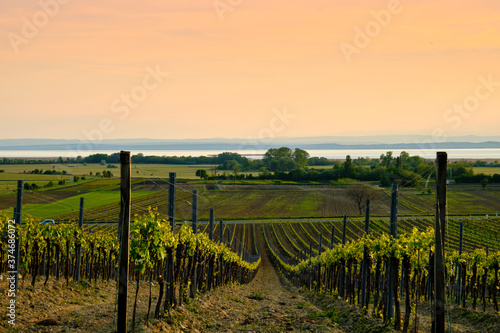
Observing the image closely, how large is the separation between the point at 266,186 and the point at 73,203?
57.0 meters

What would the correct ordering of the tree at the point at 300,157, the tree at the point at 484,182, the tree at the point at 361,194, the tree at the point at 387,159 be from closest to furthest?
1. the tree at the point at 361,194
2. the tree at the point at 484,182
3. the tree at the point at 387,159
4. the tree at the point at 300,157

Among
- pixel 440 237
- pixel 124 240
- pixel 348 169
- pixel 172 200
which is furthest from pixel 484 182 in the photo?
pixel 124 240

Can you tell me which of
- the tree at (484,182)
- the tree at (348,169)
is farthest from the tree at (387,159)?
the tree at (484,182)

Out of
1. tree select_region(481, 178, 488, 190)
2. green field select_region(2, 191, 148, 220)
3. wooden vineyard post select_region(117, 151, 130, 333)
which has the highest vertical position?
wooden vineyard post select_region(117, 151, 130, 333)

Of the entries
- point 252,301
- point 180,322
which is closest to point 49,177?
point 252,301

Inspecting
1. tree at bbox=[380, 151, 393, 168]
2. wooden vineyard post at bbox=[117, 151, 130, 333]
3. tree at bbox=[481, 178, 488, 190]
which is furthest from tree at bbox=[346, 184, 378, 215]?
wooden vineyard post at bbox=[117, 151, 130, 333]

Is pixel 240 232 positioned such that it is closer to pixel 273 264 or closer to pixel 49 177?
pixel 273 264

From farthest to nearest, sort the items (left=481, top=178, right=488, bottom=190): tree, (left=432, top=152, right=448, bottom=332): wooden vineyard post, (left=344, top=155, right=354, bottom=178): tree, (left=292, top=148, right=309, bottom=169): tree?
(left=292, top=148, right=309, bottom=169): tree < (left=344, top=155, right=354, bottom=178): tree < (left=481, top=178, right=488, bottom=190): tree < (left=432, top=152, right=448, bottom=332): wooden vineyard post

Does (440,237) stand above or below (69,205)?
above

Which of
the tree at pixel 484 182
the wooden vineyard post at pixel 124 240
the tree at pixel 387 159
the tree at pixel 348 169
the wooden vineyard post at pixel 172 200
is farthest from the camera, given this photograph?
the tree at pixel 387 159

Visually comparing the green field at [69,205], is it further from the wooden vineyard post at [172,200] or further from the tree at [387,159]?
the tree at [387,159]

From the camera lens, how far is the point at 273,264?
49.4 m

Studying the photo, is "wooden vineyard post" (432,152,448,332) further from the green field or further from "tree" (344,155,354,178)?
"tree" (344,155,354,178)

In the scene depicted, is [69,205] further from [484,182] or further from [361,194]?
[484,182]
